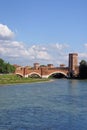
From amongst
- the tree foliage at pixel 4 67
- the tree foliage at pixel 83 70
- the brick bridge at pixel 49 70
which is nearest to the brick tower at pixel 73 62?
the brick bridge at pixel 49 70

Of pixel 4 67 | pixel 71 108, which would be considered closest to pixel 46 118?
pixel 71 108

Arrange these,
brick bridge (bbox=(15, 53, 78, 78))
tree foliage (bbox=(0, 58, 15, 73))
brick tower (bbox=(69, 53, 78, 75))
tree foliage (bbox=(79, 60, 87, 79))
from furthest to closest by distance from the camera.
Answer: brick tower (bbox=(69, 53, 78, 75))
brick bridge (bbox=(15, 53, 78, 78))
tree foliage (bbox=(79, 60, 87, 79))
tree foliage (bbox=(0, 58, 15, 73))

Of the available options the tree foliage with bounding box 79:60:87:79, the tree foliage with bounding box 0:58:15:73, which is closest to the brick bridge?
the tree foliage with bounding box 79:60:87:79

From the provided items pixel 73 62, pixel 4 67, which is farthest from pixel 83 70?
pixel 4 67

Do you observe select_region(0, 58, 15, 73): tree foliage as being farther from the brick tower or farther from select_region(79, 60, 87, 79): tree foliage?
the brick tower

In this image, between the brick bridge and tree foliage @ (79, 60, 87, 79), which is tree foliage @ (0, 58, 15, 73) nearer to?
the brick bridge

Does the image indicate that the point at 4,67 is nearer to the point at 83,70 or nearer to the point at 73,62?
the point at 83,70

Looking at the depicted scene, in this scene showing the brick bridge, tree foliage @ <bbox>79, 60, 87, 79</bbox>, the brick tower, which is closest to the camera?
tree foliage @ <bbox>79, 60, 87, 79</bbox>

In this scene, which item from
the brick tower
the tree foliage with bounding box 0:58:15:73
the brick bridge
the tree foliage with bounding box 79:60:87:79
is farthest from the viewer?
the brick tower

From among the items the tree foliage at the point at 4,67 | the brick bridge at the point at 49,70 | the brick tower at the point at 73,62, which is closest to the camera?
the tree foliage at the point at 4,67

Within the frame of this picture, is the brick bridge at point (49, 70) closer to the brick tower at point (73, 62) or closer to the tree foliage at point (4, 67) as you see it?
the brick tower at point (73, 62)

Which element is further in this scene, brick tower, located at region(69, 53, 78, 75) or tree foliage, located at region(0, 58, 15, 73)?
brick tower, located at region(69, 53, 78, 75)

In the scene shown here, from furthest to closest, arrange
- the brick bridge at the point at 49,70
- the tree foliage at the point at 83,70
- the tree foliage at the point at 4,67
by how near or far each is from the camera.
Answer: the brick bridge at the point at 49,70 → the tree foliage at the point at 83,70 → the tree foliage at the point at 4,67

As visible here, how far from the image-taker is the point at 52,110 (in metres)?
34.0
